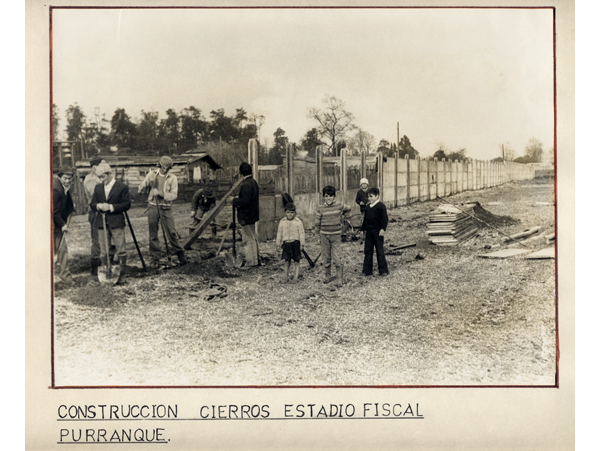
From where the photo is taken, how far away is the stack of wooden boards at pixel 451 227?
5.47 m

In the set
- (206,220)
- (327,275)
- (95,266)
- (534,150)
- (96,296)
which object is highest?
(534,150)

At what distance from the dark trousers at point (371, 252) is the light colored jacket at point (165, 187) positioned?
2180 millimetres

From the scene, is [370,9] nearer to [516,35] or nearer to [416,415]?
[516,35]

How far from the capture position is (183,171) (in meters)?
5.35

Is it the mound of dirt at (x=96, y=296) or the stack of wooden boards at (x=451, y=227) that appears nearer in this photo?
the mound of dirt at (x=96, y=296)

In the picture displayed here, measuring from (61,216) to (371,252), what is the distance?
335 centimetres

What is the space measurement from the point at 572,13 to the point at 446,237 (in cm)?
273

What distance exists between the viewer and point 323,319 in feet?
16.9

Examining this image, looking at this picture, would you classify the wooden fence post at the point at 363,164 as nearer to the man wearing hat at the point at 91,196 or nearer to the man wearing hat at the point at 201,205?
the man wearing hat at the point at 201,205

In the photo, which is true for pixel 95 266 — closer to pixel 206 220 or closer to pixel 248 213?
pixel 206 220

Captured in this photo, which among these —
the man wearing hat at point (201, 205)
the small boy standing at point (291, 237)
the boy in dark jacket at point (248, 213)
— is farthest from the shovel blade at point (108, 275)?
the small boy standing at point (291, 237)

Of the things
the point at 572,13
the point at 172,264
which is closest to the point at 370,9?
the point at 572,13

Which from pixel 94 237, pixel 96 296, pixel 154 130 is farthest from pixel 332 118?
pixel 96 296

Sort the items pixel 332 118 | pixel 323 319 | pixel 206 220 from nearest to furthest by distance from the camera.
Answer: pixel 323 319
pixel 332 118
pixel 206 220
